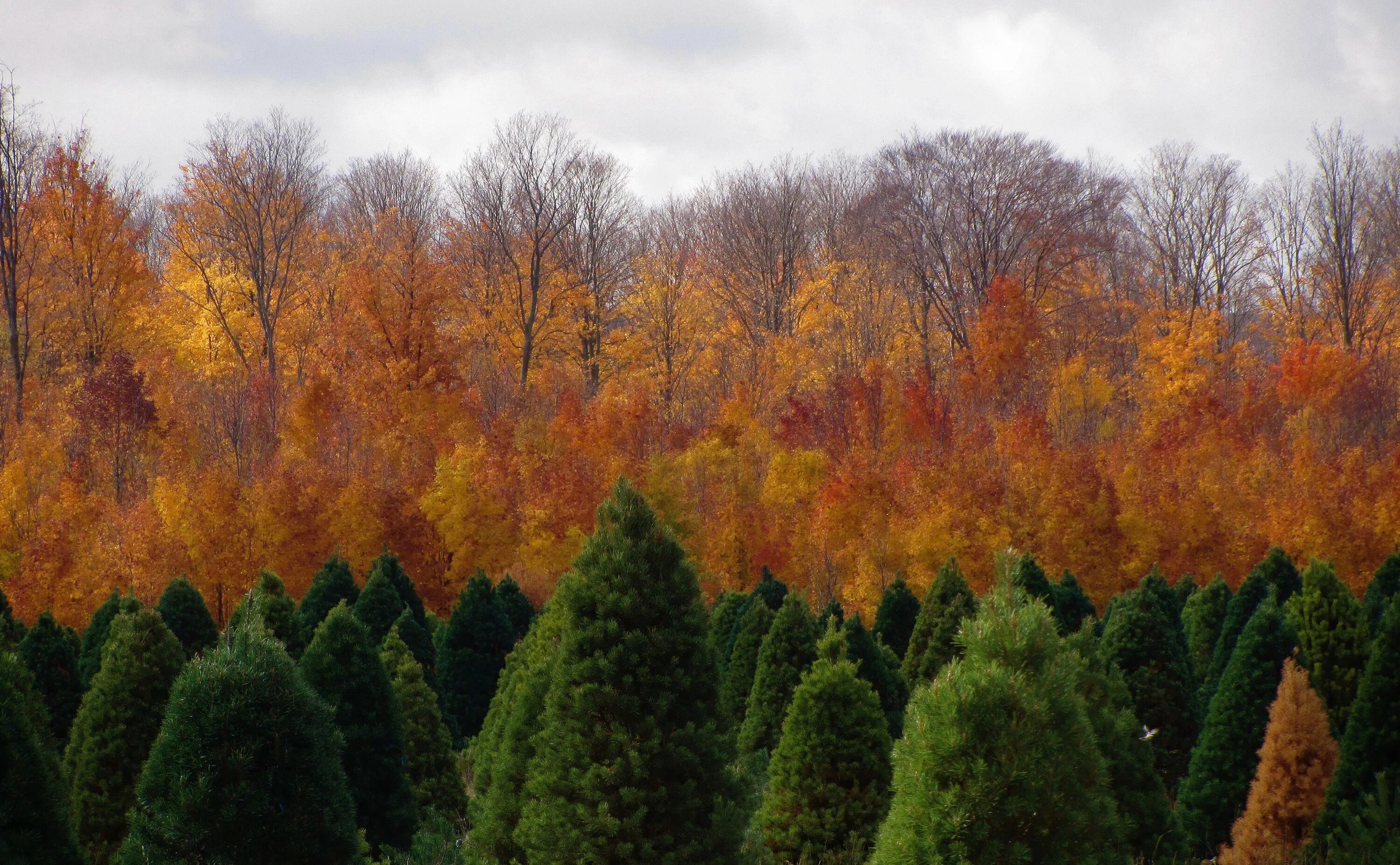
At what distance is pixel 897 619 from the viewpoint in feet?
63.4

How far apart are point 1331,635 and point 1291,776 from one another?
586 cm

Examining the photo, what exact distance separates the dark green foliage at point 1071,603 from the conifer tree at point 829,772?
32.1 feet

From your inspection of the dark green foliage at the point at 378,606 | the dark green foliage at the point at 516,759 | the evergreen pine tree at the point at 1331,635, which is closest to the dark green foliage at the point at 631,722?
the dark green foliage at the point at 516,759

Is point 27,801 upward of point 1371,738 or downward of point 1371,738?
upward

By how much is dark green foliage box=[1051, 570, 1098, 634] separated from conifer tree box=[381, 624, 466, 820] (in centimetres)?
1125

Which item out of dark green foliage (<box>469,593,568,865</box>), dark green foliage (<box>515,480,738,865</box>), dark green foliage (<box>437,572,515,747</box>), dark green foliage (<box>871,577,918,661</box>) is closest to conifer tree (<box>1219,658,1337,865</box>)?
dark green foliage (<box>515,480,738,865</box>)

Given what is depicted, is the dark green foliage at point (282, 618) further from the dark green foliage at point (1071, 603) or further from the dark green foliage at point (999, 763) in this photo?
the dark green foliage at point (1071, 603)

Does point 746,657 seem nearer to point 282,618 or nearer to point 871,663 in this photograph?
point 871,663

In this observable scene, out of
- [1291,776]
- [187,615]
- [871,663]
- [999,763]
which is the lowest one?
[1291,776]

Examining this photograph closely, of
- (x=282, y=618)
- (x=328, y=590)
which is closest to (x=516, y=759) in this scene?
(x=282, y=618)

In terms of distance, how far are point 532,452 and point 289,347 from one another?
63.8 feet

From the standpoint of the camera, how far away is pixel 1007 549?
21.2 ft

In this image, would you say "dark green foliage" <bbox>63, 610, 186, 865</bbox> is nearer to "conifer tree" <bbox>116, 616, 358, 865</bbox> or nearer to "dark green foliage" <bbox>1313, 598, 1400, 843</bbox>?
"conifer tree" <bbox>116, 616, 358, 865</bbox>

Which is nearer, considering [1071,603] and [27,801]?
[27,801]
